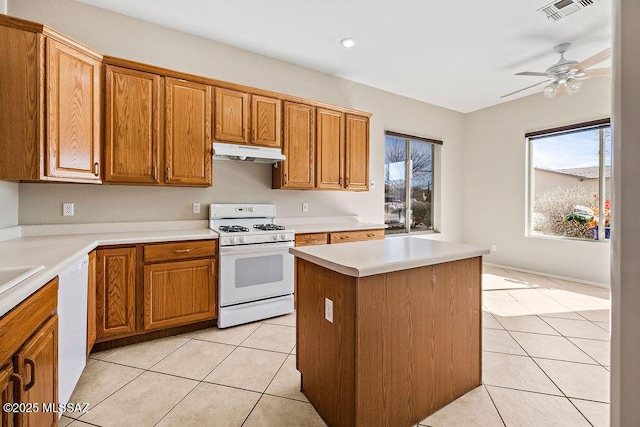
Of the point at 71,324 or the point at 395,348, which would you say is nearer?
the point at 395,348

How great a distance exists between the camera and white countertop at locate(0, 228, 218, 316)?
1117mm

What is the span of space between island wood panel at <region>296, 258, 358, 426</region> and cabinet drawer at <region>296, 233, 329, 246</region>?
4.57 feet

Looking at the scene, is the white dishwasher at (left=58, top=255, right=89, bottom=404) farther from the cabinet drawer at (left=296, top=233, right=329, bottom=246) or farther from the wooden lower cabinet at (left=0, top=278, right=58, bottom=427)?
the cabinet drawer at (left=296, top=233, right=329, bottom=246)

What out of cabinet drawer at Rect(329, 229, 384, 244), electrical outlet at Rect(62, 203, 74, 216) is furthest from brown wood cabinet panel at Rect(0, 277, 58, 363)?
cabinet drawer at Rect(329, 229, 384, 244)

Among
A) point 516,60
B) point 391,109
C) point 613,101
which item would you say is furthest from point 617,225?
point 391,109

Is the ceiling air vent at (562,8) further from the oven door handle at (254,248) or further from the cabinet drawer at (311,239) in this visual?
the oven door handle at (254,248)

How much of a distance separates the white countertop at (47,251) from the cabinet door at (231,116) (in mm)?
1021

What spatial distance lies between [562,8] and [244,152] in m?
3.17

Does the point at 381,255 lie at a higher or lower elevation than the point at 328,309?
higher

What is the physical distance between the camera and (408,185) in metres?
5.25

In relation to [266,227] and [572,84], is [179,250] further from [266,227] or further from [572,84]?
[572,84]

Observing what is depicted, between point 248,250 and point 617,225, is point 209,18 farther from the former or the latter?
point 617,225

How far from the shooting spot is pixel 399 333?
5.12ft

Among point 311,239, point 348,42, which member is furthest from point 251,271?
point 348,42
